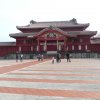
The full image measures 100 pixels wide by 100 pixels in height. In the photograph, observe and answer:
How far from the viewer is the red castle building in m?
53.7

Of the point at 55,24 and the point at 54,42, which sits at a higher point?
the point at 55,24

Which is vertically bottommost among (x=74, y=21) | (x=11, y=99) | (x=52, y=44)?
(x=11, y=99)

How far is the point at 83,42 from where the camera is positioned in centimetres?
5481

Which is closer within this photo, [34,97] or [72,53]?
[34,97]

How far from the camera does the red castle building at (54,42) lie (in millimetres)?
53688

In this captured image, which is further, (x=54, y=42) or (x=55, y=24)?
(x=55, y=24)

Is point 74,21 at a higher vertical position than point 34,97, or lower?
A: higher

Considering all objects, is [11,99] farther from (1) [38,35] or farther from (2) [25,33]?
(2) [25,33]

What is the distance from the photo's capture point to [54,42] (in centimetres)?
5612

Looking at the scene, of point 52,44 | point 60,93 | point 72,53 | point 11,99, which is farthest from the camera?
point 52,44

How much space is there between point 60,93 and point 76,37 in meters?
45.6

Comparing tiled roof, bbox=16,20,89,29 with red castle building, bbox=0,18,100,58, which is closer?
red castle building, bbox=0,18,100,58

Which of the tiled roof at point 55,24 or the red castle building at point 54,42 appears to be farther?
the tiled roof at point 55,24

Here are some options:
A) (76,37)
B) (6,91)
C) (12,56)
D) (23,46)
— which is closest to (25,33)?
(23,46)
